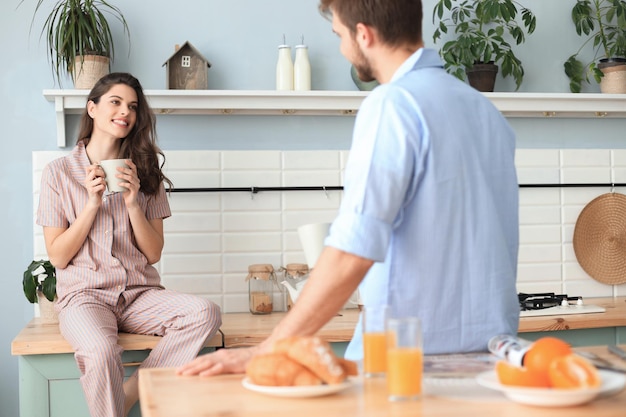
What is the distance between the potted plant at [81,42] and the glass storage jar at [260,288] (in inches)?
36.9

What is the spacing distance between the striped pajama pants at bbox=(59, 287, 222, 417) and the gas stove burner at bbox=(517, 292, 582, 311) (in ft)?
3.93

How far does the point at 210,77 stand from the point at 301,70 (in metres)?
0.37

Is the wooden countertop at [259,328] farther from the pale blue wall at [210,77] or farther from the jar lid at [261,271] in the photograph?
the pale blue wall at [210,77]

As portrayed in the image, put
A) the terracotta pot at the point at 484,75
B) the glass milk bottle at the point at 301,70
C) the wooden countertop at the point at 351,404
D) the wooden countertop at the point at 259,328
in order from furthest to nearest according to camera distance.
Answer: the terracotta pot at the point at 484,75, the glass milk bottle at the point at 301,70, the wooden countertop at the point at 259,328, the wooden countertop at the point at 351,404

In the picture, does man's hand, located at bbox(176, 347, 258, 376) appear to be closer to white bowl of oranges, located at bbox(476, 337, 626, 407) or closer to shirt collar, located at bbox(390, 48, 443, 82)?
white bowl of oranges, located at bbox(476, 337, 626, 407)

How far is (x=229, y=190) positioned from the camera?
132 inches

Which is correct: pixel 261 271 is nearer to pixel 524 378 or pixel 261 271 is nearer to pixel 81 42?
pixel 81 42

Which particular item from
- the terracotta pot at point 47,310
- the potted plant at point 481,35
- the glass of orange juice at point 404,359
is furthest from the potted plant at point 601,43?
the glass of orange juice at point 404,359

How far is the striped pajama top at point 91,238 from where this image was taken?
2.81 meters

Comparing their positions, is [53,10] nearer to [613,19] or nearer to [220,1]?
[220,1]

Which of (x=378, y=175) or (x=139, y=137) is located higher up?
(x=139, y=137)

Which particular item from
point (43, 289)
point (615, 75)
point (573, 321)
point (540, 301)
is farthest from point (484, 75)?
point (43, 289)

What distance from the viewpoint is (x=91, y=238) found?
285cm

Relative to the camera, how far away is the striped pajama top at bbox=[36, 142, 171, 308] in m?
2.81
